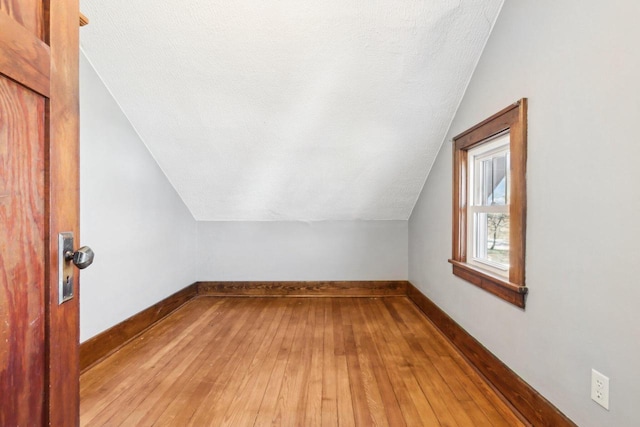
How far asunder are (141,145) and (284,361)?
2140mm

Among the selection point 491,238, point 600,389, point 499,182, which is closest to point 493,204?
point 499,182

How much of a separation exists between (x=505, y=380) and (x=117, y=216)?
2724 millimetres

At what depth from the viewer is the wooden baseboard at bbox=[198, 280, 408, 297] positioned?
12.4ft

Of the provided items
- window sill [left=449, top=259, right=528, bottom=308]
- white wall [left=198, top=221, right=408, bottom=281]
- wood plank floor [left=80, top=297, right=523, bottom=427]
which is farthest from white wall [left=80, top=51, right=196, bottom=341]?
window sill [left=449, top=259, right=528, bottom=308]

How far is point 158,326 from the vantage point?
2.78 metres

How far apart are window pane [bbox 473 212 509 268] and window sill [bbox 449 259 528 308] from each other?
0.15m

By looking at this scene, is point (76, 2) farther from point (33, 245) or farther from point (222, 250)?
point (222, 250)

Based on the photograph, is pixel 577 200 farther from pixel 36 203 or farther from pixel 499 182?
pixel 36 203

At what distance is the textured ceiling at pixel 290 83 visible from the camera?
6.20 ft

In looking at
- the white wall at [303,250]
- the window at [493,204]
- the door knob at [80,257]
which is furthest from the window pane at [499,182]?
the door knob at [80,257]

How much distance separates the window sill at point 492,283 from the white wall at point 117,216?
2496mm

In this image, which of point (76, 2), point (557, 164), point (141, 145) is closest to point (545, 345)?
point (557, 164)

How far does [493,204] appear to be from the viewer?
2137mm

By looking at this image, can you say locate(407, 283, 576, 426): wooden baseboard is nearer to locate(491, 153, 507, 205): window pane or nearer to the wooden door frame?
locate(491, 153, 507, 205): window pane
